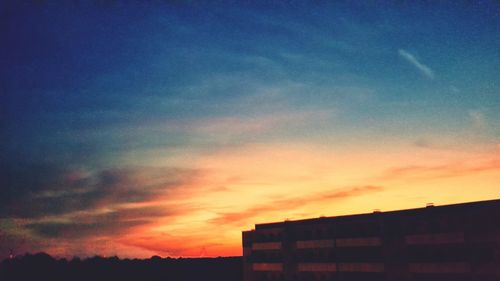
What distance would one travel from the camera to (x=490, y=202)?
4316cm

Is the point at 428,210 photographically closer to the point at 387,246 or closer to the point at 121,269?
the point at 387,246

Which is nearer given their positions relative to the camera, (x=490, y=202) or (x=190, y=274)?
(x=490, y=202)

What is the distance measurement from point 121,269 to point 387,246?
163m

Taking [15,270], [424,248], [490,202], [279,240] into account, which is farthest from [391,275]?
[15,270]

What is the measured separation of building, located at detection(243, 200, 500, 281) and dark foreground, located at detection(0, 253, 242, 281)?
90.7 metres

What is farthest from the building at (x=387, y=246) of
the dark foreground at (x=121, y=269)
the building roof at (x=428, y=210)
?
the dark foreground at (x=121, y=269)

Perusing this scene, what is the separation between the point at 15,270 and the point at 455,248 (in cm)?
18018

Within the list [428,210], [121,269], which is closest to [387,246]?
[428,210]

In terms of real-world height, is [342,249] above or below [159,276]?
above

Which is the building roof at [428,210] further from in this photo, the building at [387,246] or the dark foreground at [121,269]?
the dark foreground at [121,269]

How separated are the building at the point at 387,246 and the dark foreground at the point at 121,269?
90672 mm

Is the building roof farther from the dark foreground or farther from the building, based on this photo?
the dark foreground

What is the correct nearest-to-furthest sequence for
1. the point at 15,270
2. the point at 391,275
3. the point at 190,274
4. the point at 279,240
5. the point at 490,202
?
1. the point at 490,202
2. the point at 391,275
3. the point at 279,240
4. the point at 15,270
5. the point at 190,274

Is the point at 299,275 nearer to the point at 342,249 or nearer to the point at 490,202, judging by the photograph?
the point at 342,249
